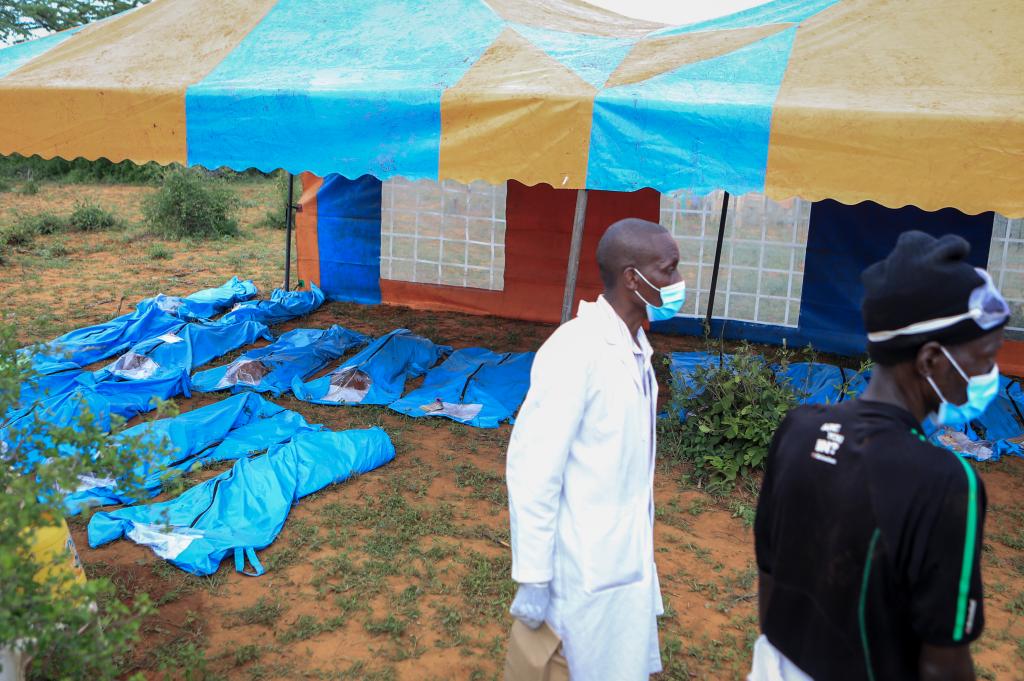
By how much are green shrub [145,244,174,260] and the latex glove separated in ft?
35.8

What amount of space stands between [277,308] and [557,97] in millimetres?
4850

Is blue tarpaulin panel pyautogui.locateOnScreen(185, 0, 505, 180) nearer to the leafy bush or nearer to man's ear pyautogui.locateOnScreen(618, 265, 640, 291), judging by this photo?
the leafy bush

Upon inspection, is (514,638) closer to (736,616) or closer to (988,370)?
(988,370)

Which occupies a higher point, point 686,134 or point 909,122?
point 909,122

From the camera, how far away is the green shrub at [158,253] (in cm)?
1155

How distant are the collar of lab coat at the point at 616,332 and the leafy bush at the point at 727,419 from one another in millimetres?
2892

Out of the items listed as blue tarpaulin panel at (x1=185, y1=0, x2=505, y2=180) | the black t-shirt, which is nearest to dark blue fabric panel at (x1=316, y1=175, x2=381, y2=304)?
blue tarpaulin panel at (x1=185, y1=0, x2=505, y2=180)

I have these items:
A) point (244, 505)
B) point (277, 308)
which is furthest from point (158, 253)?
point (244, 505)

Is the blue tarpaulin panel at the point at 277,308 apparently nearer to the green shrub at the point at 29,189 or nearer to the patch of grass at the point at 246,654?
the patch of grass at the point at 246,654

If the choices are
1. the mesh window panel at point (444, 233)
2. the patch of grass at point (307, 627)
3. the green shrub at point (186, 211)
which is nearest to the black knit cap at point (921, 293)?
the patch of grass at point (307, 627)

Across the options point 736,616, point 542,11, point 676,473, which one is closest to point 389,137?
point 542,11

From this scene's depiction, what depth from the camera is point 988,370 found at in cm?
138

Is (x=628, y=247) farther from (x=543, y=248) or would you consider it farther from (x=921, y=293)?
(x=543, y=248)

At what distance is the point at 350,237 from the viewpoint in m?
9.15
